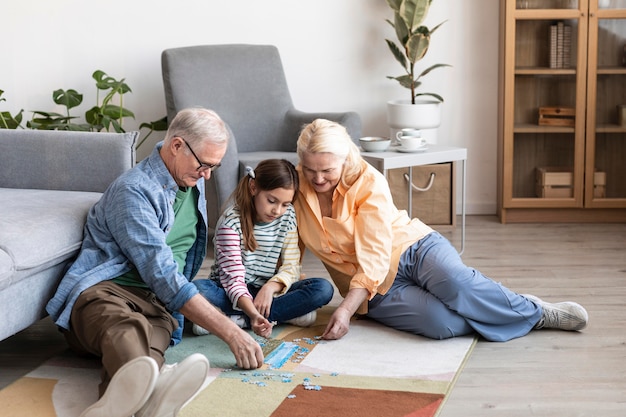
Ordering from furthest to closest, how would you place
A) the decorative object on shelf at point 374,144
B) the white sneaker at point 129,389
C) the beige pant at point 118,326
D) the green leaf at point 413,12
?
the green leaf at point 413,12 < the decorative object on shelf at point 374,144 < the beige pant at point 118,326 < the white sneaker at point 129,389

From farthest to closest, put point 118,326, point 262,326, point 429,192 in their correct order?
point 429,192, point 262,326, point 118,326

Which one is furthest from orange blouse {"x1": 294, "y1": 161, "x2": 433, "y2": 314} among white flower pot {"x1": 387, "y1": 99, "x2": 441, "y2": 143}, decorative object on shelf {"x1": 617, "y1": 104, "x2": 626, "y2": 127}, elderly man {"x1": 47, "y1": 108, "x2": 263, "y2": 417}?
decorative object on shelf {"x1": 617, "y1": 104, "x2": 626, "y2": 127}

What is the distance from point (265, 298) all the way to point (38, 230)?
2.46ft

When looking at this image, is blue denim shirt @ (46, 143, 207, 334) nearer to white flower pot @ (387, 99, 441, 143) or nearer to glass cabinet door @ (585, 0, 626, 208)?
white flower pot @ (387, 99, 441, 143)

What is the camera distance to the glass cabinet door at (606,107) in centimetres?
472

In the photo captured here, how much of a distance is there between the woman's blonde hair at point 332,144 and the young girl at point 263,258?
11 cm

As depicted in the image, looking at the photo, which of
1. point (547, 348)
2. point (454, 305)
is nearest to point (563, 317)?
point (547, 348)

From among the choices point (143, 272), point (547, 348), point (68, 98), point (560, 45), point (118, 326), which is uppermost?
point (560, 45)

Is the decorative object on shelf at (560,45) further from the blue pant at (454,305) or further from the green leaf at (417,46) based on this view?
the blue pant at (454,305)

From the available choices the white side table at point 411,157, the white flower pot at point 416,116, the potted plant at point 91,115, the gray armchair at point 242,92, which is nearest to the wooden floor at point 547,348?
the white side table at point 411,157

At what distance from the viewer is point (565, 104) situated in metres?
4.82

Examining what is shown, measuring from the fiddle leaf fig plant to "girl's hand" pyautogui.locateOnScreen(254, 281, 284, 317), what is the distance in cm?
209

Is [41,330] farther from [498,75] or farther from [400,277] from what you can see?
[498,75]

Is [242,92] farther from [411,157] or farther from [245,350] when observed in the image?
[245,350]
